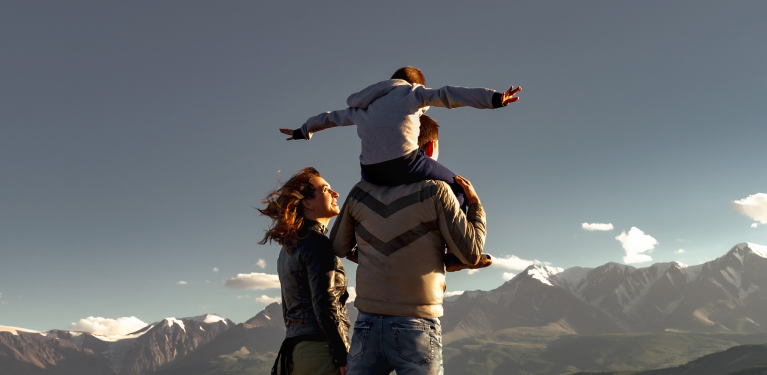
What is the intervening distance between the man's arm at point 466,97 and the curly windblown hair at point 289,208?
8.04 ft

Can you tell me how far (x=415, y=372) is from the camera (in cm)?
403

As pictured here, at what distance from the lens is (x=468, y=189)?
184 inches

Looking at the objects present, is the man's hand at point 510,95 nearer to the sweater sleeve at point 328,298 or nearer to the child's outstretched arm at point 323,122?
the child's outstretched arm at point 323,122

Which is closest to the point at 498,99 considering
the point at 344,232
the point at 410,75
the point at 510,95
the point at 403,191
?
the point at 510,95

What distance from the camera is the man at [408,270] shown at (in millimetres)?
4105

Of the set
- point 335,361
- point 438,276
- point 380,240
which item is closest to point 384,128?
point 380,240

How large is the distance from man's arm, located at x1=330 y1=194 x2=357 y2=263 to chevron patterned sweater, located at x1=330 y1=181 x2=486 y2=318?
427 mm

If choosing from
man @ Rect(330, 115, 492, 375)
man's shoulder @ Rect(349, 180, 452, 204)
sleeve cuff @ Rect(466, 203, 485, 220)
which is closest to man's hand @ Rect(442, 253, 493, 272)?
man @ Rect(330, 115, 492, 375)

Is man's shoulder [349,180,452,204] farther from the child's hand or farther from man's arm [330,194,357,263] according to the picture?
the child's hand

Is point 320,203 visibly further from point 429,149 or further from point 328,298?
point 429,149

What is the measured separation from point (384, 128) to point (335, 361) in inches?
113

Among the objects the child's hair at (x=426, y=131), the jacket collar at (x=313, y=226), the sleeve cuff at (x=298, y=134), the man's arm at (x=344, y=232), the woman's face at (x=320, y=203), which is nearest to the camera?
Result: the man's arm at (x=344, y=232)

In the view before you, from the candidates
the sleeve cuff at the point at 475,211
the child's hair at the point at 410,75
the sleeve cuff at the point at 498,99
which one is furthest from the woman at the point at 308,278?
the sleeve cuff at the point at 498,99

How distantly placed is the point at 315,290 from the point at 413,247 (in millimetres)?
1840
